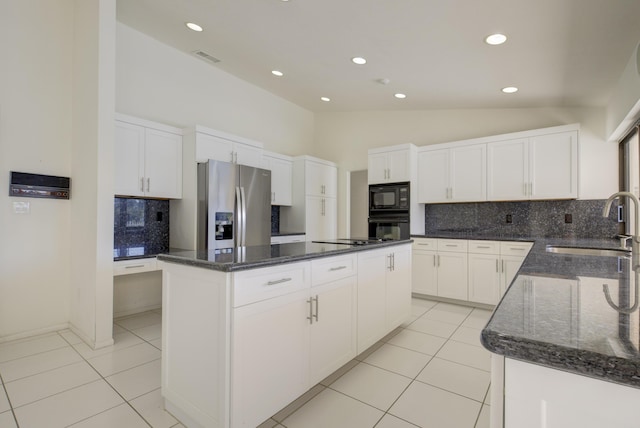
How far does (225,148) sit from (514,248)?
3.80m

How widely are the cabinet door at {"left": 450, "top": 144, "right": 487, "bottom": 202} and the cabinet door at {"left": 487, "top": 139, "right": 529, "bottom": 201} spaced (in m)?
0.07

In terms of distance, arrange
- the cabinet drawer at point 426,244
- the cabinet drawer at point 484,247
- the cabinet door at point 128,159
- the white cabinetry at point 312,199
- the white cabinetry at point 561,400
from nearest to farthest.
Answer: the white cabinetry at point 561,400
the cabinet door at point 128,159
the cabinet drawer at point 484,247
the cabinet drawer at point 426,244
the white cabinetry at point 312,199

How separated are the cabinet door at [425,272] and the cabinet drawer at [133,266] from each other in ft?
11.0

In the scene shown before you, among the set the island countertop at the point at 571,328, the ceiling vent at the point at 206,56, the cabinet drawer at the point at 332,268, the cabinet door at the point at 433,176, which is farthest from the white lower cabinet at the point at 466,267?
the ceiling vent at the point at 206,56

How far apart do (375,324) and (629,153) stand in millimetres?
3385

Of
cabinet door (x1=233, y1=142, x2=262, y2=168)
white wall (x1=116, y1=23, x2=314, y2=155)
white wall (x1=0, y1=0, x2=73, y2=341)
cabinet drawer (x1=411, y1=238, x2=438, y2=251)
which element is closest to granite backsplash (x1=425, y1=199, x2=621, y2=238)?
cabinet drawer (x1=411, y1=238, x2=438, y2=251)

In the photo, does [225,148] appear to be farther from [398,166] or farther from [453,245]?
[453,245]

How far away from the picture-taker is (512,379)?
59cm

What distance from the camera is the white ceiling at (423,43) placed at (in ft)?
7.29

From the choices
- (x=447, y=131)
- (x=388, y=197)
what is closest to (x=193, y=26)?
(x=388, y=197)

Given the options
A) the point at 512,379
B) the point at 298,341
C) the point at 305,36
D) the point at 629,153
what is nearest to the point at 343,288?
the point at 298,341

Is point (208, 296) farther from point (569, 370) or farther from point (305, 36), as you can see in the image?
point (305, 36)

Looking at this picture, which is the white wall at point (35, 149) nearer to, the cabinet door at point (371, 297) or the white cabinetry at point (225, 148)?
the white cabinetry at point (225, 148)

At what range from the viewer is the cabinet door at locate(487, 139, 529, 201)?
12.7 ft
